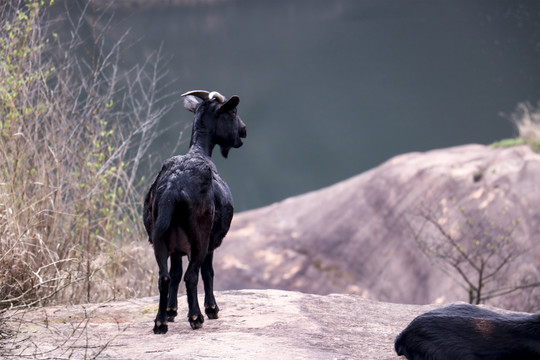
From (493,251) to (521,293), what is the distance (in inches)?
29.5

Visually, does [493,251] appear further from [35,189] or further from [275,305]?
[35,189]

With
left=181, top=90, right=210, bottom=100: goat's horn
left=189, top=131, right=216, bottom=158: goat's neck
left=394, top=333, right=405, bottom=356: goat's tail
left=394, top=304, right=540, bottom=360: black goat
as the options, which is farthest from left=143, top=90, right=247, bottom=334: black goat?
left=394, top=304, right=540, bottom=360: black goat

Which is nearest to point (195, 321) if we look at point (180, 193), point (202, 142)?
point (180, 193)

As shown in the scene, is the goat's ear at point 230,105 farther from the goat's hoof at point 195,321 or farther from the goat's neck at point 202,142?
the goat's hoof at point 195,321

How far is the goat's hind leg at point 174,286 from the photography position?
12.8 ft

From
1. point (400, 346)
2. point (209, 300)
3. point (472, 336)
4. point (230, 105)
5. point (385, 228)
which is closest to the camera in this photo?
point (472, 336)

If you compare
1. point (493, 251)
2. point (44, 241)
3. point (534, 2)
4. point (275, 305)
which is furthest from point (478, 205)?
point (534, 2)

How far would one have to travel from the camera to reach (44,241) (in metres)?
5.44

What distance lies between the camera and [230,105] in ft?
14.1

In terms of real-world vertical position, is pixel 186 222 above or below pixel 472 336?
above

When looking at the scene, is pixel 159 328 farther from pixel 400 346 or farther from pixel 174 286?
pixel 400 346

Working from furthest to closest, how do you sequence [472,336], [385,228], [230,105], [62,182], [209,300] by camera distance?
[385,228]
[62,182]
[230,105]
[209,300]
[472,336]

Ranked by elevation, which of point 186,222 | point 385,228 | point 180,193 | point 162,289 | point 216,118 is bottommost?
point 162,289

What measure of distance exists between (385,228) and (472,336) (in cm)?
558
